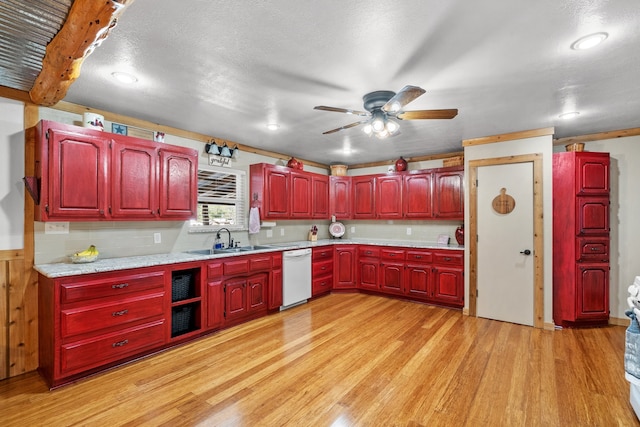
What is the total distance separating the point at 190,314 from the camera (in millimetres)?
3309

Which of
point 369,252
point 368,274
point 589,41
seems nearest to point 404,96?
point 589,41

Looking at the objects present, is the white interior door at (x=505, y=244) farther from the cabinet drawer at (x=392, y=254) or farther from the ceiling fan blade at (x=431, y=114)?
the ceiling fan blade at (x=431, y=114)

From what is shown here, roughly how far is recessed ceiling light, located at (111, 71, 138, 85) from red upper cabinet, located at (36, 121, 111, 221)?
0.67 m

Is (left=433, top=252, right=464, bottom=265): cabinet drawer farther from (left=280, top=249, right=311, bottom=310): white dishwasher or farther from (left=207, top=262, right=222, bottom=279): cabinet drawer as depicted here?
(left=207, top=262, right=222, bottom=279): cabinet drawer

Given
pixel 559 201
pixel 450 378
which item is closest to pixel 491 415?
pixel 450 378

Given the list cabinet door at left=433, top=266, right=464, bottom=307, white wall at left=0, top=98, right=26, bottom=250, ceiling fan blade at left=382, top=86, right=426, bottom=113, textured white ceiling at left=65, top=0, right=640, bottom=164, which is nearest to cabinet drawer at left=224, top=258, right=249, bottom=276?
textured white ceiling at left=65, top=0, right=640, bottom=164

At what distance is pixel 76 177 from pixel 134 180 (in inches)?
18.2

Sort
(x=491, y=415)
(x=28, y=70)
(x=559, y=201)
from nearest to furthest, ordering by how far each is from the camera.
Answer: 1. (x=491, y=415)
2. (x=28, y=70)
3. (x=559, y=201)

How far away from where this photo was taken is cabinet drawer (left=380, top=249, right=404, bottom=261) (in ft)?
16.0

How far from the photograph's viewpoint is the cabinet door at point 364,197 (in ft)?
18.2

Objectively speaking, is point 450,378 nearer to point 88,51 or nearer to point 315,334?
point 315,334

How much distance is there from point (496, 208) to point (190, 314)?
3954 millimetres

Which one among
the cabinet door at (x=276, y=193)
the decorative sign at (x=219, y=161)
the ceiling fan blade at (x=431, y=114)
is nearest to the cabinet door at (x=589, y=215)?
the ceiling fan blade at (x=431, y=114)

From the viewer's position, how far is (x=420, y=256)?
4664 millimetres
